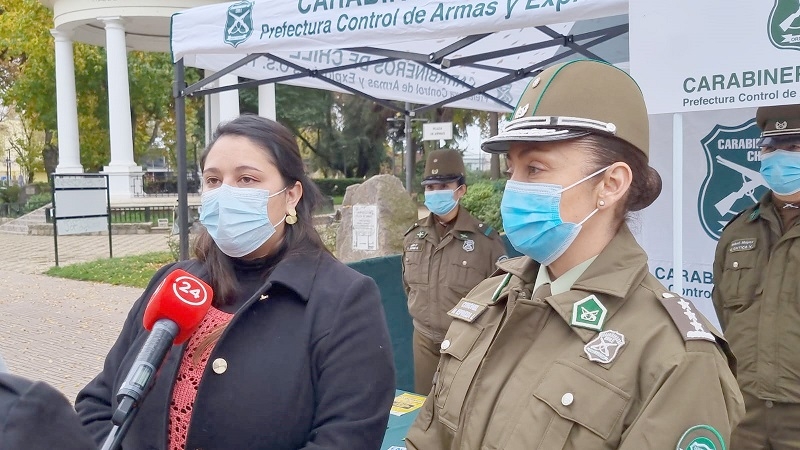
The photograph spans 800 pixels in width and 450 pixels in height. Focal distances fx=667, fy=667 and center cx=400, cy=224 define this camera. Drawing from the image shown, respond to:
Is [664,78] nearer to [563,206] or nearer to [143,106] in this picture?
[563,206]

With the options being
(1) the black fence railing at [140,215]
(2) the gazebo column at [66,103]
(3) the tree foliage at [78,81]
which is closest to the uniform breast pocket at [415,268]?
(1) the black fence railing at [140,215]

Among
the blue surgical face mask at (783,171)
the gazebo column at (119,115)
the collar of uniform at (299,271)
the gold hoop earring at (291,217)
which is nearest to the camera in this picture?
the collar of uniform at (299,271)

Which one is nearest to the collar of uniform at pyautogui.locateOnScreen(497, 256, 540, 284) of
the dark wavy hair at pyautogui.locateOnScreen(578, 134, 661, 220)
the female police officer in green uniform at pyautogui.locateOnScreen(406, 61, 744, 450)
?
the female police officer in green uniform at pyautogui.locateOnScreen(406, 61, 744, 450)

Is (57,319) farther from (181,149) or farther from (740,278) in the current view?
(740,278)

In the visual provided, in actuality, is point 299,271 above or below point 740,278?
above

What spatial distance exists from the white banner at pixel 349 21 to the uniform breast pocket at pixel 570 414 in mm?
2347

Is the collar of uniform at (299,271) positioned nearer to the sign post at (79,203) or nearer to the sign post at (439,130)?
the sign post at (439,130)

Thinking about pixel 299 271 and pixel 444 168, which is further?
pixel 444 168

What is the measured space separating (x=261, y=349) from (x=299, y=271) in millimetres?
283

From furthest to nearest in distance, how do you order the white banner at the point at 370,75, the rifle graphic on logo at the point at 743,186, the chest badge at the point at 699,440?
the white banner at the point at 370,75 < the rifle graphic on logo at the point at 743,186 < the chest badge at the point at 699,440

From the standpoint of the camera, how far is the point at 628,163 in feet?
5.36

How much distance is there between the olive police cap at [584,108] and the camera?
1571mm

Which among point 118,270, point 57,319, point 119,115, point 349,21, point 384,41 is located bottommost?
point 57,319

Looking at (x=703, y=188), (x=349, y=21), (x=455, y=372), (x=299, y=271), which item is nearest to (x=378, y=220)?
(x=349, y=21)
